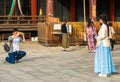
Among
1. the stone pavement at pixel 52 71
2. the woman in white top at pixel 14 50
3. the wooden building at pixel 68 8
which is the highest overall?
the wooden building at pixel 68 8

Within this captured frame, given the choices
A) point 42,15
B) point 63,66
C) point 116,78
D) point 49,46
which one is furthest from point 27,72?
point 42,15

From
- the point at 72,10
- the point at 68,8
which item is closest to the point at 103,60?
the point at 72,10

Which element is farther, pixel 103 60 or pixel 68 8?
pixel 68 8

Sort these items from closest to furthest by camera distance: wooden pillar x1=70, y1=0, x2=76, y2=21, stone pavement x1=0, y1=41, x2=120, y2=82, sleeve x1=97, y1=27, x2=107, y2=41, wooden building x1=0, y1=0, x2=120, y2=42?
stone pavement x1=0, y1=41, x2=120, y2=82 < sleeve x1=97, y1=27, x2=107, y2=41 < wooden building x1=0, y1=0, x2=120, y2=42 < wooden pillar x1=70, y1=0, x2=76, y2=21

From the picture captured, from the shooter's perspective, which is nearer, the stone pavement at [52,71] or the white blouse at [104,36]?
the stone pavement at [52,71]

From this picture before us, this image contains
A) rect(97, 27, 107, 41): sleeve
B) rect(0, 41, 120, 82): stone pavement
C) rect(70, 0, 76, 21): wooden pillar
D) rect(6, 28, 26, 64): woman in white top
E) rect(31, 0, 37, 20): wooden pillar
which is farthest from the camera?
rect(70, 0, 76, 21): wooden pillar

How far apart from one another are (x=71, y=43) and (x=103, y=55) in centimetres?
1128

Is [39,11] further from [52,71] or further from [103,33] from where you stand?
[103,33]

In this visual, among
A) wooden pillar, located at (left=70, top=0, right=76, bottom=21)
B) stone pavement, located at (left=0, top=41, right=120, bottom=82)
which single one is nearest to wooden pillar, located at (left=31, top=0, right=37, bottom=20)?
wooden pillar, located at (left=70, top=0, right=76, bottom=21)

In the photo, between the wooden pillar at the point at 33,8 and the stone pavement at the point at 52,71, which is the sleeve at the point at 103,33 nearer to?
the stone pavement at the point at 52,71

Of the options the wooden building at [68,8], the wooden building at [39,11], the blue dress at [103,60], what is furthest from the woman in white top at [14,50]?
the wooden building at [68,8]

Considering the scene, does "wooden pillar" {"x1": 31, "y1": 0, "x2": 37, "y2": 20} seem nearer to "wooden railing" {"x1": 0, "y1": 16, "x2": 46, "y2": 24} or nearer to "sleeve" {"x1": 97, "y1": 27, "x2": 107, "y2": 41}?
"wooden railing" {"x1": 0, "y1": 16, "x2": 46, "y2": 24}

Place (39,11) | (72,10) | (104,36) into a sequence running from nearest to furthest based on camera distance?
1. (104,36)
2. (39,11)
3. (72,10)

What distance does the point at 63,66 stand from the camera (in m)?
13.7
